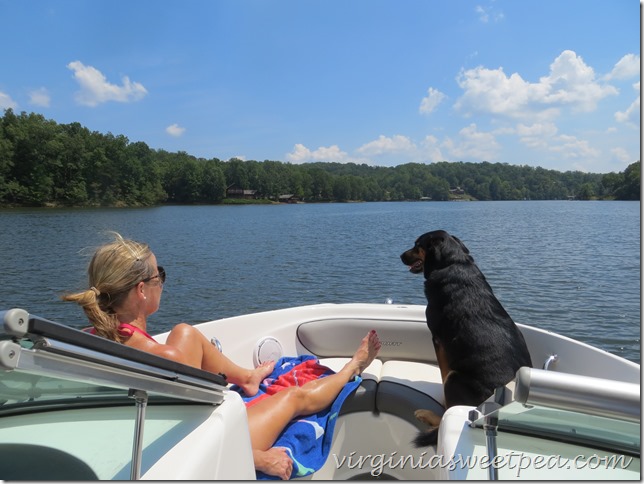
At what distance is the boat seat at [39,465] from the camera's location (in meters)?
1.27

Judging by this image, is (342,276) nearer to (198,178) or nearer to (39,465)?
(39,465)

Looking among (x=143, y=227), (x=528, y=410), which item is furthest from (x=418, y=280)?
(x=143, y=227)

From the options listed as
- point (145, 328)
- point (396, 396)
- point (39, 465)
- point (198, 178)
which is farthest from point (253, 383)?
point (198, 178)

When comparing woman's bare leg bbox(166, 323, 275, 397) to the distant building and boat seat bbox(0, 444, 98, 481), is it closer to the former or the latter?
boat seat bbox(0, 444, 98, 481)

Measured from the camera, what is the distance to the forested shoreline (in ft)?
186

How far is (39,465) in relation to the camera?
130cm

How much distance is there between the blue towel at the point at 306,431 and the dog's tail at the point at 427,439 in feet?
1.58

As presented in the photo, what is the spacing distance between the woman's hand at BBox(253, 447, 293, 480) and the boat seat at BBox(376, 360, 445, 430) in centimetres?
97

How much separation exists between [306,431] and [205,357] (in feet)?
2.28

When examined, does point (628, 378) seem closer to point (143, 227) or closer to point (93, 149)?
point (143, 227)

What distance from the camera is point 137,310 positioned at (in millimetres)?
2469

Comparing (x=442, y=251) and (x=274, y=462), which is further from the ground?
(x=442, y=251)

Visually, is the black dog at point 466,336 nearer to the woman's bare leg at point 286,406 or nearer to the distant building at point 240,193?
the woman's bare leg at point 286,406

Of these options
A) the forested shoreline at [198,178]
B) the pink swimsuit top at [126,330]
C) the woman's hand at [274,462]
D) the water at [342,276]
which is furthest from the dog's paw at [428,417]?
the forested shoreline at [198,178]
